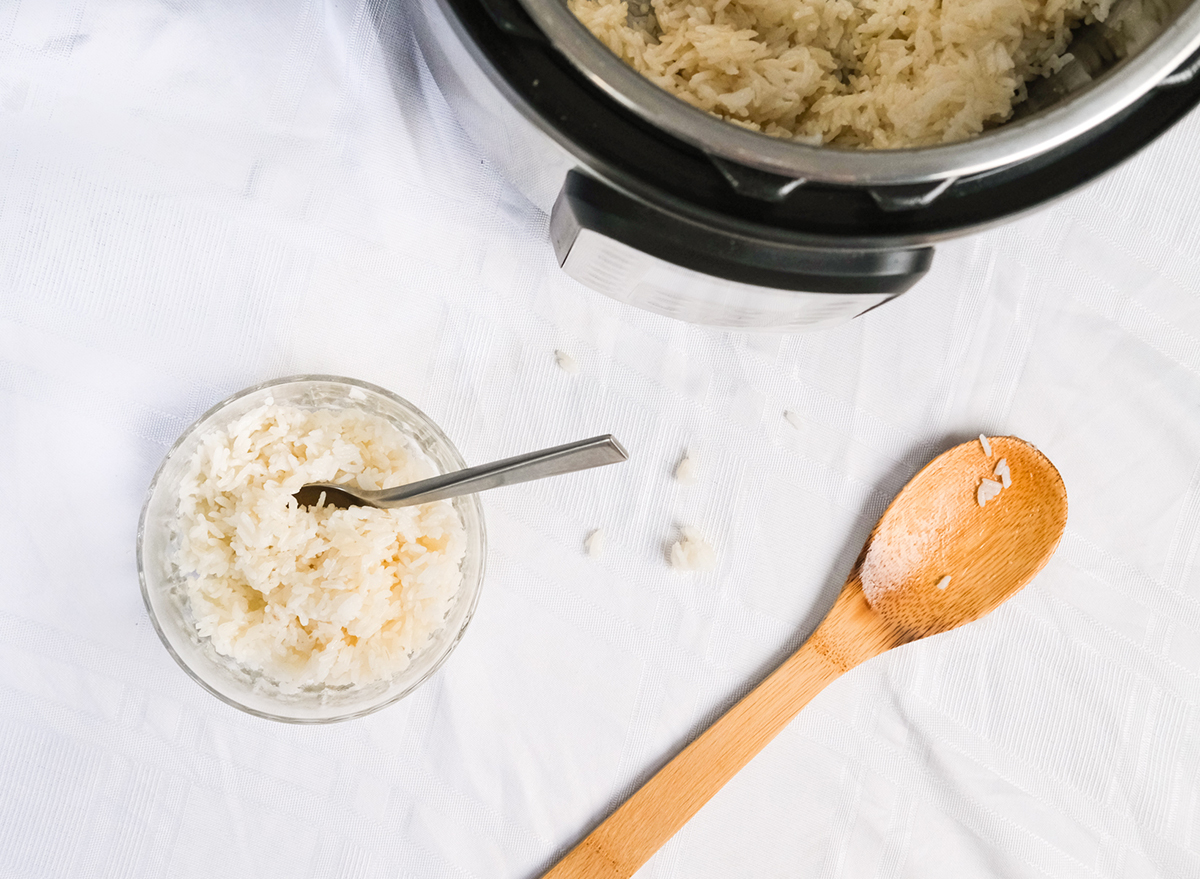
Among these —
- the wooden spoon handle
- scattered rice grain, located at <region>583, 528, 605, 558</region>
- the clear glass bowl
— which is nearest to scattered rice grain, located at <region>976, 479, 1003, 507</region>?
the wooden spoon handle

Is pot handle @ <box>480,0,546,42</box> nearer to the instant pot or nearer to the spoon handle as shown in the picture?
the instant pot

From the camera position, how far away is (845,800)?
875 millimetres

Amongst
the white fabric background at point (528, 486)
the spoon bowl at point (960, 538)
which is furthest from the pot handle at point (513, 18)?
the spoon bowl at point (960, 538)

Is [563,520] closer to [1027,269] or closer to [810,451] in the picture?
[810,451]

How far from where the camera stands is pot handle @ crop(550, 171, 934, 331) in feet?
1.68

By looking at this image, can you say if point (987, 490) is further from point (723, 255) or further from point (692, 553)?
point (723, 255)

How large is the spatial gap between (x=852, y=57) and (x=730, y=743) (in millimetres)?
607

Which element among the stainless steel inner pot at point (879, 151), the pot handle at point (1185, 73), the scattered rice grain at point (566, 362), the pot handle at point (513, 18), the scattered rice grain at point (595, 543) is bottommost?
the scattered rice grain at point (595, 543)

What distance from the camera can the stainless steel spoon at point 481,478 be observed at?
0.57 meters

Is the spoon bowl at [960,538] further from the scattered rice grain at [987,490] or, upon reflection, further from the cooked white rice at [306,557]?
the cooked white rice at [306,557]

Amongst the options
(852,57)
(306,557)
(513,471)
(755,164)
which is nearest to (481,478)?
(513,471)

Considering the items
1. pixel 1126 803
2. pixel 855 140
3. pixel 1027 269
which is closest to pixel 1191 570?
pixel 1126 803

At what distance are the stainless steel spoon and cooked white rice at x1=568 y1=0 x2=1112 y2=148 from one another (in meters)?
0.25

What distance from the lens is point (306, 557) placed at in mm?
713
